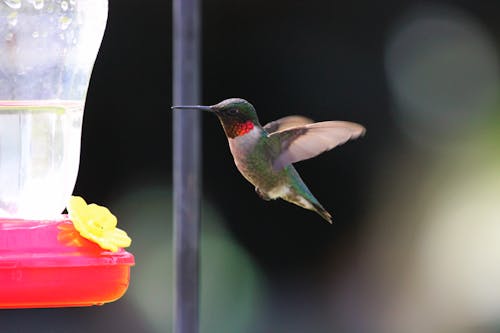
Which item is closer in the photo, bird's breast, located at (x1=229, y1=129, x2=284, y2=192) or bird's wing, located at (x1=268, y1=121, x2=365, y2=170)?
bird's wing, located at (x1=268, y1=121, x2=365, y2=170)

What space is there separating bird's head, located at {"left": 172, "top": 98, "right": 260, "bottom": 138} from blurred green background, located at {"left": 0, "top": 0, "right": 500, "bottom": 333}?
334 cm

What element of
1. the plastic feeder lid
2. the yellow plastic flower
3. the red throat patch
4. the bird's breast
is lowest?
the plastic feeder lid

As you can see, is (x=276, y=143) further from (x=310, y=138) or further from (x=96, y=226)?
(x=96, y=226)

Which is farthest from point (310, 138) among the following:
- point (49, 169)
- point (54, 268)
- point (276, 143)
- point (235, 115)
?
point (54, 268)

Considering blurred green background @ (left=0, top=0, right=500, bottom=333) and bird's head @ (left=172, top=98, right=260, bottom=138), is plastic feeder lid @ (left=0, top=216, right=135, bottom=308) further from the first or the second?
blurred green background @ (left=0, top=0, right=500, bottom=333)

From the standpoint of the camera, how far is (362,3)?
6188 millimetres

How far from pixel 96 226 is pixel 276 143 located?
67 centimetres

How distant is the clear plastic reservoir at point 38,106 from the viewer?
2453mm

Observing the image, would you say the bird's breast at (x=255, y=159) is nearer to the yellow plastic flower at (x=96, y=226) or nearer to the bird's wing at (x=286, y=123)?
the bird's wing at (x=286, y=123)

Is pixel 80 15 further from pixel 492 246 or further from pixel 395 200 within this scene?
pixel 492 246

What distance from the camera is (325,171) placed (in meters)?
6.47

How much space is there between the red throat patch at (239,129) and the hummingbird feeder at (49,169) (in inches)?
15.4

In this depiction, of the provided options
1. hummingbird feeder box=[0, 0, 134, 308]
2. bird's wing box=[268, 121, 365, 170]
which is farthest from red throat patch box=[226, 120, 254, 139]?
hummingbird feeder box=[0, 0, 134, 308]

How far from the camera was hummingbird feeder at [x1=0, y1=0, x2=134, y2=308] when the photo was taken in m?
2.03
